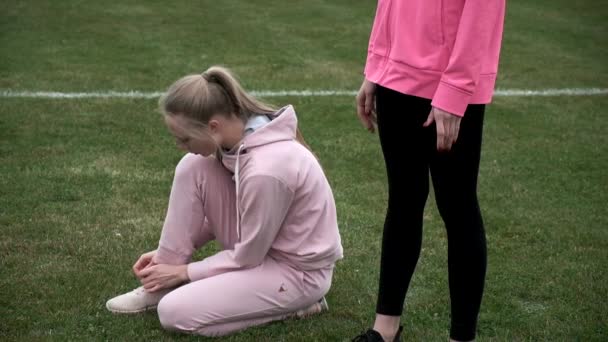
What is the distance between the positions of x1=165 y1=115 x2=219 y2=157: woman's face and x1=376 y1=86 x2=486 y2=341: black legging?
73cm

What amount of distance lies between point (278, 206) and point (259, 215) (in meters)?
0.08

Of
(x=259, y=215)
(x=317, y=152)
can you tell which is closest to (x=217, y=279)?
(x=259, y=215)

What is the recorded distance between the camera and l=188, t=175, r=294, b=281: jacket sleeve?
3.21 m

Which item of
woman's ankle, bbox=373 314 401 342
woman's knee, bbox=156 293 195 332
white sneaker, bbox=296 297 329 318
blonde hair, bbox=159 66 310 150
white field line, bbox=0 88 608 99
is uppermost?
blonde hair, bbox=159 66 310 150

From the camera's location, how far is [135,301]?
139 inches

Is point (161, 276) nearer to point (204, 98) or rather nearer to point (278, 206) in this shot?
point (278, 206)

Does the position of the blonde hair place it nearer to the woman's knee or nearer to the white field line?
the woman's knee

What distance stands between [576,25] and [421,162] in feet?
30.1

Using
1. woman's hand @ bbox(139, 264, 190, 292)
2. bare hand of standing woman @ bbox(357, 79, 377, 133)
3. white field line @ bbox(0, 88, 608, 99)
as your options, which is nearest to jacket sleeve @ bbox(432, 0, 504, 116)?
bare hand of standing woman @ bbox(357, 79, 377, 133)

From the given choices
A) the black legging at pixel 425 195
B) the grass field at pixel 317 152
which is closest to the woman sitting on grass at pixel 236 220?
the grass field at pixel 317 152

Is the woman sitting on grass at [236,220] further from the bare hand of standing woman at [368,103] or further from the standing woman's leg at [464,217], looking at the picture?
the standing woman's leg at [464,217]

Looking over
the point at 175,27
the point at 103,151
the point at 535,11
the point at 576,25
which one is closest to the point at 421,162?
the point at 103,151

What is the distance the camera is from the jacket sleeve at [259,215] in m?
3.21

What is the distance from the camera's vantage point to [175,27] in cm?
1042
